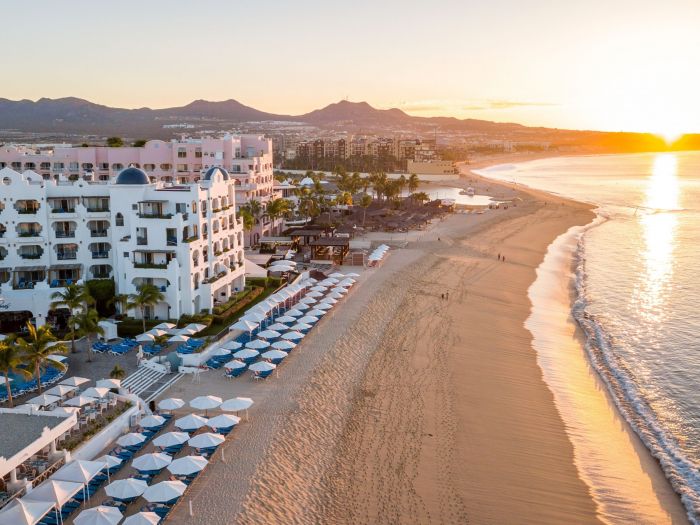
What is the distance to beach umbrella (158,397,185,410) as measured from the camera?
84.6ft

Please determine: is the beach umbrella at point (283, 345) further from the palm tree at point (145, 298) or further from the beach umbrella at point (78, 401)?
the beach umbrella at point (78, 401)

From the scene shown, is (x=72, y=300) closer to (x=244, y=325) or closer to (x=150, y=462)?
(x=244, y=325)

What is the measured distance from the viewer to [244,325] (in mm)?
35625

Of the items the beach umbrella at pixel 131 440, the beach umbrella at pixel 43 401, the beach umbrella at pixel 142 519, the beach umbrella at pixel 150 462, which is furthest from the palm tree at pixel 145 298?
the beach umbrella at pixel 142 519

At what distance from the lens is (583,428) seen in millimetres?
27578

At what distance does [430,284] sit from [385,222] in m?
33.2

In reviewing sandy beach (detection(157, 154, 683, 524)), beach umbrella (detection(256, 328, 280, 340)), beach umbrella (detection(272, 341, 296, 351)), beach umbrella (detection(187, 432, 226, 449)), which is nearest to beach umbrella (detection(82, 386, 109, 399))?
sandy beach (detection(157, 154, 683, 524))

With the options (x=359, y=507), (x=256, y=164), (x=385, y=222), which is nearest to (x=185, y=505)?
(x=359, y=507)

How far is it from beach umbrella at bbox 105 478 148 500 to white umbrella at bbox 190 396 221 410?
5848 millimetres

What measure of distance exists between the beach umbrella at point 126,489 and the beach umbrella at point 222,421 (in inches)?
184

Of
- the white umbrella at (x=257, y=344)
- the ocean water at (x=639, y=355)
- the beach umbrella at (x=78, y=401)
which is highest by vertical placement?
the beach umbrella at (x=78, y=401)

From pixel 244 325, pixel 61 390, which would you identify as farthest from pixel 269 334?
pixel 61 390

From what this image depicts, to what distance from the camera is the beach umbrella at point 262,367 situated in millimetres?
30203

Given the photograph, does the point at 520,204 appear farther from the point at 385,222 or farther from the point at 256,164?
the point at 256,164
